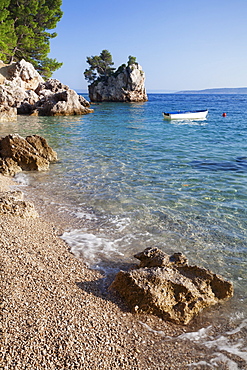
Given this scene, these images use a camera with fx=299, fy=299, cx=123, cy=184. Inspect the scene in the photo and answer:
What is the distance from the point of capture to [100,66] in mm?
84562

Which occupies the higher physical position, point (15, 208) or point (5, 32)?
point (5, 32)

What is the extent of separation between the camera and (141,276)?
189 inches

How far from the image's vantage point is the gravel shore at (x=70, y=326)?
331 centimetres

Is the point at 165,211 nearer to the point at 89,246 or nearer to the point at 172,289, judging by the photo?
the point at 89,246

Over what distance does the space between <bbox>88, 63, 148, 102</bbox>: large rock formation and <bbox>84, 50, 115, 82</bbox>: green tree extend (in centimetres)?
536

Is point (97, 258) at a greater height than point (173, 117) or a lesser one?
lesser

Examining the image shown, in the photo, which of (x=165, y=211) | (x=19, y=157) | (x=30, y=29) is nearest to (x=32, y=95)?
(x=30, y=29)

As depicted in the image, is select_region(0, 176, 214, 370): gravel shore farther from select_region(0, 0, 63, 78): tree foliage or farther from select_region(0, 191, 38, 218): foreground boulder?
select_region(0, 0, 63, 78): tree foliage

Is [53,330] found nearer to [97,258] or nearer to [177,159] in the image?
[97,258]

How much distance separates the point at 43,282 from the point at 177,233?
3.64 meters

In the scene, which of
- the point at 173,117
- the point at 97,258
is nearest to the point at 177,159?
the point at 97,258

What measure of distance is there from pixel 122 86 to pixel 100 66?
1470 cm

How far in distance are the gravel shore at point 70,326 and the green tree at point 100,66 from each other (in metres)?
84.6

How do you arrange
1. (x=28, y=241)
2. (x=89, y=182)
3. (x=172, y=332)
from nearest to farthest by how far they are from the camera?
(x=172, y=332) → (x=28, y=241) → (x=89, y=182)
